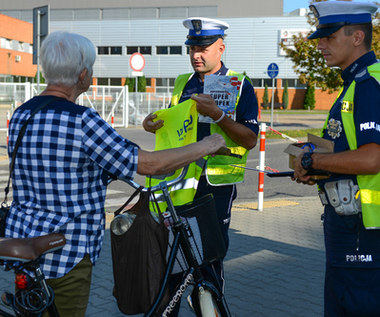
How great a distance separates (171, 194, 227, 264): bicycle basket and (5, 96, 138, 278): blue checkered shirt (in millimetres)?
560

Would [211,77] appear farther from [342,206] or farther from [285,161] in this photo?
[285,161]

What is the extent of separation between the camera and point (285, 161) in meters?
15.1

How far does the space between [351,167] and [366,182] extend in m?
0.13

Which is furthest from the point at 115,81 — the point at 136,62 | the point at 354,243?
the point at 354,243

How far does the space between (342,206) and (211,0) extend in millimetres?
66845

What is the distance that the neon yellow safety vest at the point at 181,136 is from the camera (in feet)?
10.8

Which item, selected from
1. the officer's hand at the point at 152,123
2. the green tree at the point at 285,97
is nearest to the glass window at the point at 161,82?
the green tree at the point at 285,97

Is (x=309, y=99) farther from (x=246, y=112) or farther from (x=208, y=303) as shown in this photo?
(x=208, y=303)

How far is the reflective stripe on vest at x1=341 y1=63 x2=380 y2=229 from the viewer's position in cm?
258

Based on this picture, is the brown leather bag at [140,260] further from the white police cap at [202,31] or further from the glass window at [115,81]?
the glass window at [115,81]

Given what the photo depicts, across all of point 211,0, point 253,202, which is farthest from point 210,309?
point 211,0

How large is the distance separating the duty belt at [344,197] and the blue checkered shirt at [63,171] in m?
0.97

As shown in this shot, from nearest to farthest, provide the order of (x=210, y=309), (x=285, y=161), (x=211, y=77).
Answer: (x=210, y=309) < (x=211, y=77) < (x=285, y=161)

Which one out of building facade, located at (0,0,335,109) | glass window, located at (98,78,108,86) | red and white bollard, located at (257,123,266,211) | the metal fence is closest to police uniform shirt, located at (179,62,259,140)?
red and white bollard, located at (257,123,266,211)
